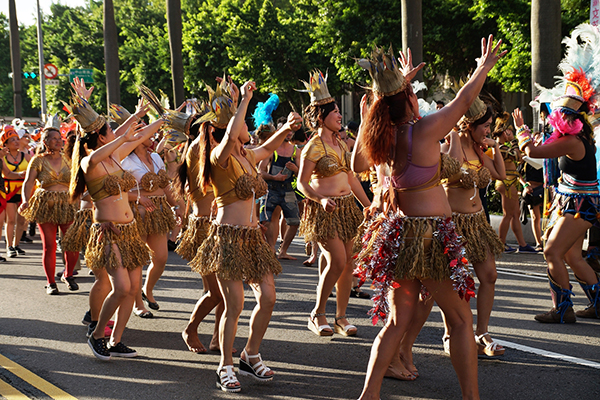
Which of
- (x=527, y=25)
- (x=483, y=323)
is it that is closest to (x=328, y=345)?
(x=483, y=323)

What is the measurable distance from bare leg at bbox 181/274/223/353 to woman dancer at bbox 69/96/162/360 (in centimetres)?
49

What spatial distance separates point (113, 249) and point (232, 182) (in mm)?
1425

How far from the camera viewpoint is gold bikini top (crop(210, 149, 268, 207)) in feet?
15.9

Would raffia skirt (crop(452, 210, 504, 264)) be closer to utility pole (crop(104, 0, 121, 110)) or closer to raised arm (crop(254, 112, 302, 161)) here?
raised arm (crop(254, 112, 302, 161))

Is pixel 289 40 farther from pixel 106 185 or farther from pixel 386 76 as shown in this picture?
pixel 386 76

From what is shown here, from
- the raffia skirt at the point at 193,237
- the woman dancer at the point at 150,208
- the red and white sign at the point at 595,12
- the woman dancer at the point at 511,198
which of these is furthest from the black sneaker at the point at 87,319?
the red and white sign at the point at 595,12

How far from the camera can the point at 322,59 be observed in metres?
31.8

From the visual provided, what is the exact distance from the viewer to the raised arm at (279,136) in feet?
16.0

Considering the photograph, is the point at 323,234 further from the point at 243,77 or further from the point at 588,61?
the point at 243,77

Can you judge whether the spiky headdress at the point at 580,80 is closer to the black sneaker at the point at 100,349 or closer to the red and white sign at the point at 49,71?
A: the black sneaker at the point at 100,349

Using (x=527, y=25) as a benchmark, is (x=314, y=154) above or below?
below

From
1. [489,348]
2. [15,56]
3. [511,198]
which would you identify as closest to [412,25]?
[511,198]

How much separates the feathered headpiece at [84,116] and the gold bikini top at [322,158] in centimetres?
186

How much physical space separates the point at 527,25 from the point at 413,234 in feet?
56.7
